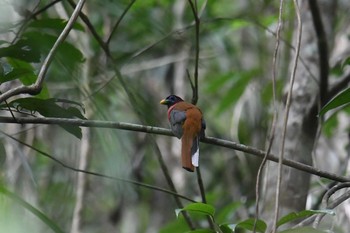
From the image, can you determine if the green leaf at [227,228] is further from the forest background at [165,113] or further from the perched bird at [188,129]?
the perched bird at [188,129]

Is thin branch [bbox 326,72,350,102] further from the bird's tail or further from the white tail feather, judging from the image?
the white tail feather

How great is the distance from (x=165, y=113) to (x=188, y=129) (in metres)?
2.42

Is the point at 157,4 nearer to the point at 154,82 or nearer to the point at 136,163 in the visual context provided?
the point at 154,82

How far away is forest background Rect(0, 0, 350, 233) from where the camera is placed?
2248 mm

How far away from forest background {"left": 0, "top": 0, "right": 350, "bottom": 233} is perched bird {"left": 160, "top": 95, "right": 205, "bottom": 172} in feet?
0.30

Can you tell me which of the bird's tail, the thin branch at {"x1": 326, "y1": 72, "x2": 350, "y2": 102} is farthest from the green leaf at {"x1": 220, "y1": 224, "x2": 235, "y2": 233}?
the thin branch at {"x1": 326, "y1": 72, "x2": 350, "y2": 102}

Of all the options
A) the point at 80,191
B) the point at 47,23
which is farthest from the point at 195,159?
the point at 80,191

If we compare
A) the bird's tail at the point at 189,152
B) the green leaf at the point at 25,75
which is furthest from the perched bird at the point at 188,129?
→ the green leaf at the point at 25,75

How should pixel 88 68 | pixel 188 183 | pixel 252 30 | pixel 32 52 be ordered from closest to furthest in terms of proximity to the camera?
pixel 32 52 → pixel 88 68 → pixel 188 183 → pixel 252 30

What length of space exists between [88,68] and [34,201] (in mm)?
857

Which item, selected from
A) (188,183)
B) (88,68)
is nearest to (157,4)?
(188,183)

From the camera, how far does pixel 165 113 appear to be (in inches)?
208

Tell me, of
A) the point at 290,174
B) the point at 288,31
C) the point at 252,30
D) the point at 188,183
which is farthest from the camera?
the point at 252,30

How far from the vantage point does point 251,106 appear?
5.05 metres
